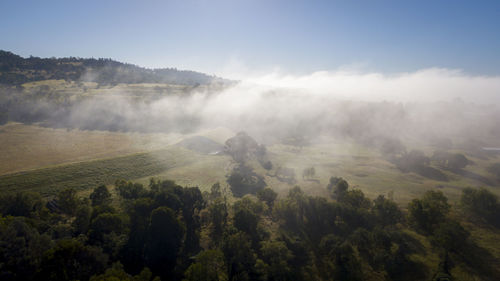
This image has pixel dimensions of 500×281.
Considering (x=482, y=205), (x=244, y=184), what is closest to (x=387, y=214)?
(x=482, y=205)

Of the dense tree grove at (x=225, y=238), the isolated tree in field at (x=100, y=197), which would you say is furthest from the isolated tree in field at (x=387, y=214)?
the isolated tree in field at (x=100, y=197)

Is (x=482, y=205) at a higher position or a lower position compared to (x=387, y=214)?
higher

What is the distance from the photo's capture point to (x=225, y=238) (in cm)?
4719

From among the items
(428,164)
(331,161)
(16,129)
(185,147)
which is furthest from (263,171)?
(16,129)

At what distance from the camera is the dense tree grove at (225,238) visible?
114ft

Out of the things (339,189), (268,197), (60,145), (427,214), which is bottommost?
(268,197)

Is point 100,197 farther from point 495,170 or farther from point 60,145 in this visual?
point 495,170

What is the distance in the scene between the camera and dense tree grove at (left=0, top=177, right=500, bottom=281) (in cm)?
3484

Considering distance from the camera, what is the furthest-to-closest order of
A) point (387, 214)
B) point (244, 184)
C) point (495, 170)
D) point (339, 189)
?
1. point (495, 170)
2. point (244, 184)
3. point (339, 189)
4. point (387, 214)

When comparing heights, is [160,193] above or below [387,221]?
above

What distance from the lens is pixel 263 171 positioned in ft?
349

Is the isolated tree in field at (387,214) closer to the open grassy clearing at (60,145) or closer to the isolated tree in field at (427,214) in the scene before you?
the isolated tree in field at (427,214)

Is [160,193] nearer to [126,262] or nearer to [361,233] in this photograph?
[126,262]

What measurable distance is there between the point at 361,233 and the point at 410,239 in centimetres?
1400
